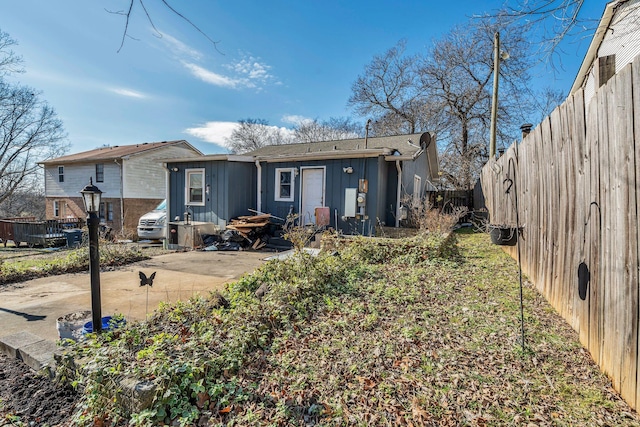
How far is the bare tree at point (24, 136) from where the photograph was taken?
21.5m

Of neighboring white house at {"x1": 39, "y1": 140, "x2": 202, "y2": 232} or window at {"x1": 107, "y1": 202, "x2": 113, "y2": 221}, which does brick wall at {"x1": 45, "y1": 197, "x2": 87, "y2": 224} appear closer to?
neighboring white house at {"x1": 39, "y1": 140, "x2": 202, "y2": 232}

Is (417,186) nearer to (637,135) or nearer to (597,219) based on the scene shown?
(597,219)

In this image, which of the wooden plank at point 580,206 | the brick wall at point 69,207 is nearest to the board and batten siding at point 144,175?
the brick wall at point 69,207

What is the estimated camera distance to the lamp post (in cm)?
297

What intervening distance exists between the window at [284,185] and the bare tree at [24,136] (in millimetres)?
22517

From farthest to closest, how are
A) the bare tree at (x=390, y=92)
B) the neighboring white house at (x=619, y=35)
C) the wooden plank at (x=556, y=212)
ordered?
1. the bare tree at (x=390, y=92)
2. the neighboring white house at (x=619, y=35)
3. the wooden plank at (x=556, y=212)

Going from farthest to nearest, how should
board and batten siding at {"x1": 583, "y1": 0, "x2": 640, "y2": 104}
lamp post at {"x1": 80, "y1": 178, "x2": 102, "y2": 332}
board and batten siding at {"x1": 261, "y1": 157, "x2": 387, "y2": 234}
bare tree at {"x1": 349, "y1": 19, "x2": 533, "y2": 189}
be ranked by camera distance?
1. bare tree at {"x1": 349, "y1": 19, "x2": 533, "y2": 189}
2. board and batten siding at {"x1": 261, "y1": 157, "x2": 387, "y2": 234}
3. board and batten siding at {"x1": 583, "y1": 0, "x2": 640, "y2": 104}
4. lamp post at {"x1": 80, "y1": 178, "x2": 102, "y2": 332}

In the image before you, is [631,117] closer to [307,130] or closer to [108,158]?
[108,158]

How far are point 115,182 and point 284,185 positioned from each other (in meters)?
13.8

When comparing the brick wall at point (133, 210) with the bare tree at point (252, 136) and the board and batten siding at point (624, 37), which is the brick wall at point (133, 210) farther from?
the board and batten siding at point (624, 37)

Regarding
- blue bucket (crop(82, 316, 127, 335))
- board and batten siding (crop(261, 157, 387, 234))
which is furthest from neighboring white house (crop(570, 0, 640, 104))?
blue bucket (crop(82, 316, 127, 335))

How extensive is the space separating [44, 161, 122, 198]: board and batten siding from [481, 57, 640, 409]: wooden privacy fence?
2093cm

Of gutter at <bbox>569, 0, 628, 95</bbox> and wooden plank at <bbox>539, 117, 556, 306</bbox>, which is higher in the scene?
gutter at <bbox>569, 0, 628, 95</bbox>

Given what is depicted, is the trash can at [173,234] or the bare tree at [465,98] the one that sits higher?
the bare tree at [465,98]
